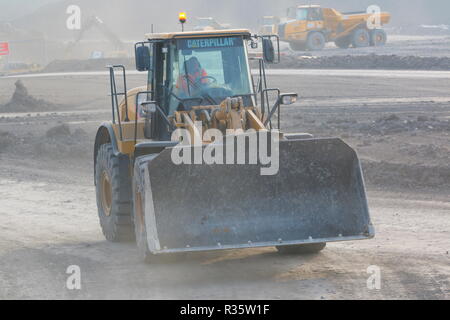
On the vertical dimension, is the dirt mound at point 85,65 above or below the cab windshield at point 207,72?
below

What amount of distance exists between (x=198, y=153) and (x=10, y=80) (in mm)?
32253

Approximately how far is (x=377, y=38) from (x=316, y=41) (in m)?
3.49

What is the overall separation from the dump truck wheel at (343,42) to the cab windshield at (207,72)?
3763cm

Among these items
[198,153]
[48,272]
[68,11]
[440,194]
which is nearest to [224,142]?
[198,153]

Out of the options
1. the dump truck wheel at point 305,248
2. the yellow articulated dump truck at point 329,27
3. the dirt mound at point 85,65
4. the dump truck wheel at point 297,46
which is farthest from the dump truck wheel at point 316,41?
the dump truck wheel at point 305,248

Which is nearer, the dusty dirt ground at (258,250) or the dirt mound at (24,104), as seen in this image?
the dusty dirt ground at (258,250)

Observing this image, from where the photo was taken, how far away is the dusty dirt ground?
798 cm

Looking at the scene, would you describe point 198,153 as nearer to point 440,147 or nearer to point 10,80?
point 440,147

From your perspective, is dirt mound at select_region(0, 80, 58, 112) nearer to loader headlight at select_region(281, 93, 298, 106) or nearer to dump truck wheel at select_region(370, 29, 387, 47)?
loader headlight at select_region(281, 93, 298, 106)

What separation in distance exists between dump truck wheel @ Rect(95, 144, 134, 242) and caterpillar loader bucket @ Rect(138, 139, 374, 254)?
1.44 metres

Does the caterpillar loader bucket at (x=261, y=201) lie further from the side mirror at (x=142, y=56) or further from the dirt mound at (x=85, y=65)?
the dirt mound at (x=85, y=65)

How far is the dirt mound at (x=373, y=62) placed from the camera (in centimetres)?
3266

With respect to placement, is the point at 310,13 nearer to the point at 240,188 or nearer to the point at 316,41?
the point at 316,41

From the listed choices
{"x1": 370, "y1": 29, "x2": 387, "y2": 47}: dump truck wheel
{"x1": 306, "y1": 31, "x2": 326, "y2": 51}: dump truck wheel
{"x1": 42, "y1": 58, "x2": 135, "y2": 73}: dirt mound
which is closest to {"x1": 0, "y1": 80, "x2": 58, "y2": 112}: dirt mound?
{"x1": 42, "y1": 58, "x2": 135, "y2": 73}: dirt mound
